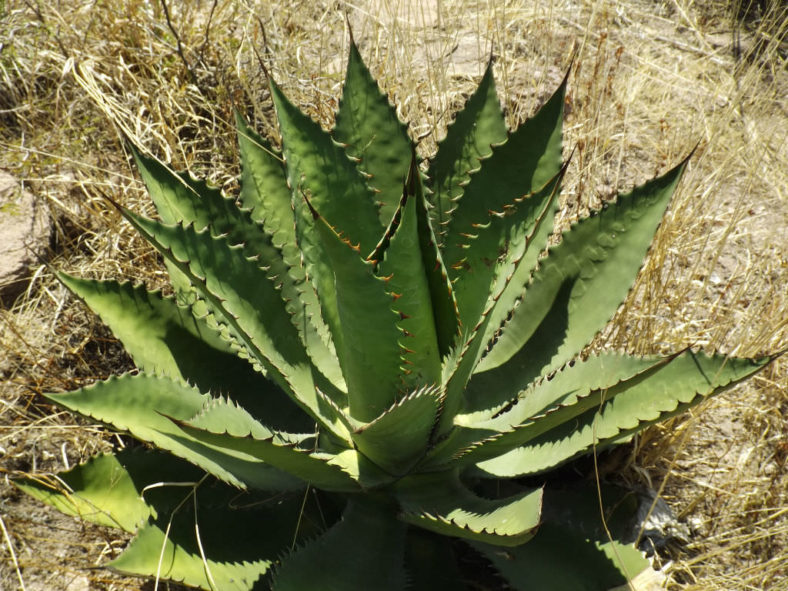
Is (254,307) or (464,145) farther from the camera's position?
(464,145)

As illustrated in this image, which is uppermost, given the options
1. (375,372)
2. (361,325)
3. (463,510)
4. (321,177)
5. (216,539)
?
(321,177)

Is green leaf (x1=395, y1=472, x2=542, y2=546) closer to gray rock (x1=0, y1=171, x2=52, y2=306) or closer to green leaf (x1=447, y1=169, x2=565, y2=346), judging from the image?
green leaf (x1=447, y1=169, x2=565, y2=346)

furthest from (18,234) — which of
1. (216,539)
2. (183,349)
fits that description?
(216,539)

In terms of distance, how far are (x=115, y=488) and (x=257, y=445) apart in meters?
0.51

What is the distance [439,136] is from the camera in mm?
2307

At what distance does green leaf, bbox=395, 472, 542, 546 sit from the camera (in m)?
1.14

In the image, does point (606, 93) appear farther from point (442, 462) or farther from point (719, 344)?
point (442, 462)

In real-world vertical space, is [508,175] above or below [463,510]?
above

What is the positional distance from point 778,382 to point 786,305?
20 centimetres

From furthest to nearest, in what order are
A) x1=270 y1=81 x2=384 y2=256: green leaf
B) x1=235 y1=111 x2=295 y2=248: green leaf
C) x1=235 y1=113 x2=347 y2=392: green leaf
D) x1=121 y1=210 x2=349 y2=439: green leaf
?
1. x1=235 y1=111 x2=295 y2=248: green leaf
2. x1=235 y1=113 x2=347 y2=392: green leaf
3. x1=270 y1=81 x2=384 y2=256: green leaf
4. x1=121 y1=210 x2=349 y2=439: green leaf

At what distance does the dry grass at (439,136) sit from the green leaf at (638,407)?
271 mm

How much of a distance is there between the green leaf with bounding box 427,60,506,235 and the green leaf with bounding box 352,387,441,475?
46cm

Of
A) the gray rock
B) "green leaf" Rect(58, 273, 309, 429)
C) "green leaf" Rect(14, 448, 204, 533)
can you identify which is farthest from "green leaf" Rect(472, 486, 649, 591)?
the gray rock

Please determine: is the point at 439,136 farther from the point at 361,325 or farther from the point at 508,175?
the point at 361,325
